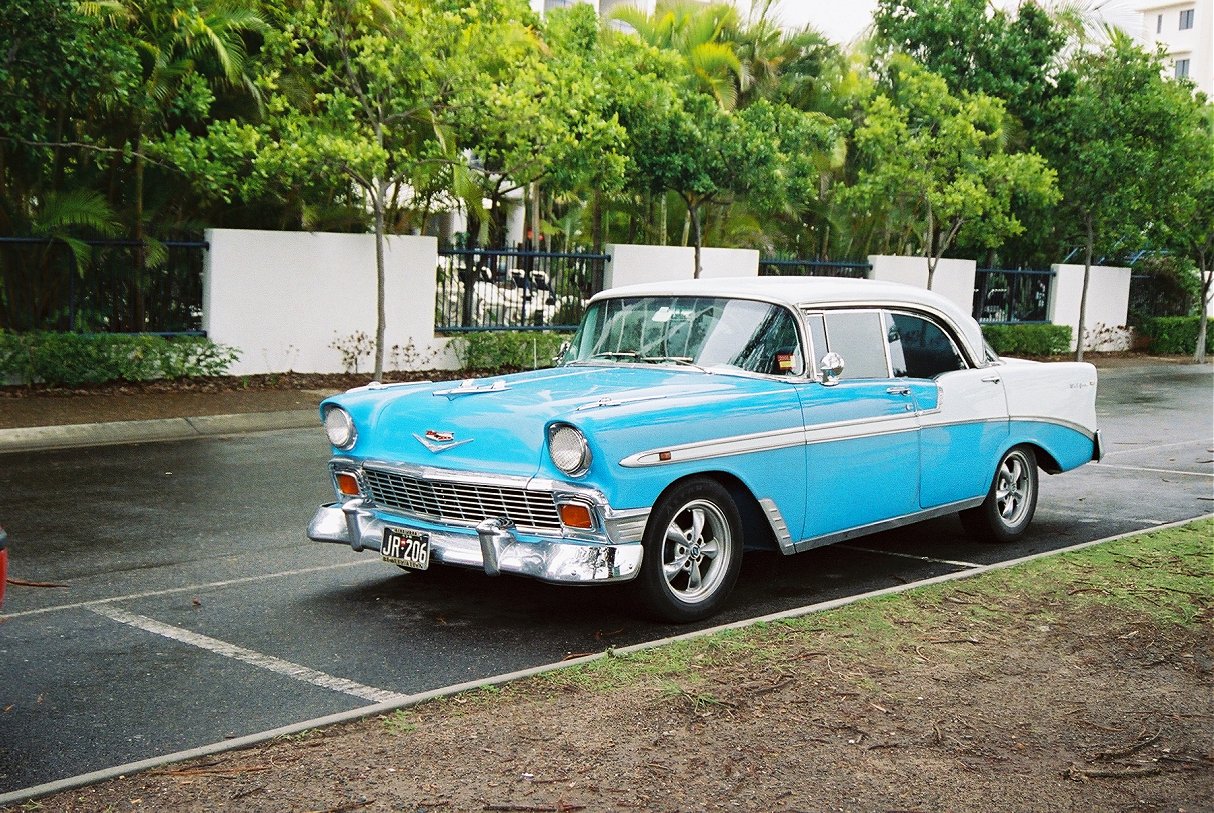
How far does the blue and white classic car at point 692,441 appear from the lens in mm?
6246

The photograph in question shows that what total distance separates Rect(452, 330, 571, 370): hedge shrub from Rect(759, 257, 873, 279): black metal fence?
20.7ft

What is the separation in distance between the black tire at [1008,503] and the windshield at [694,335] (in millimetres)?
2105

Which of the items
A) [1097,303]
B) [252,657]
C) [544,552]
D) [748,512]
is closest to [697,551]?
[748,512]

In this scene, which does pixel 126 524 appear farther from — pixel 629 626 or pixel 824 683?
pixel 824 683

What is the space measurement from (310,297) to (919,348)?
468 inches

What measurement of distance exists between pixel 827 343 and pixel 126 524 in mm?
4825

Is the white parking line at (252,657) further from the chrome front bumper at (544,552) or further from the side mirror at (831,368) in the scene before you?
the side mirror at (831,368)

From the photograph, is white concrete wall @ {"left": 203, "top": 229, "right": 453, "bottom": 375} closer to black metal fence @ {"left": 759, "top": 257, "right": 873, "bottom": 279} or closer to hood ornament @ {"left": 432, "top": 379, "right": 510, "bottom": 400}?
black metal fence @ {"left": 759, "top": 257, "right": 873, "bottom": 279}

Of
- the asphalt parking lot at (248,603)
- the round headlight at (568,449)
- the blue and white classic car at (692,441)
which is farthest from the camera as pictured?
the blue and white classic car at (692,441)

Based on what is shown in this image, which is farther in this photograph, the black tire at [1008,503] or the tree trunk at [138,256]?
the tree trunk at [138,256]

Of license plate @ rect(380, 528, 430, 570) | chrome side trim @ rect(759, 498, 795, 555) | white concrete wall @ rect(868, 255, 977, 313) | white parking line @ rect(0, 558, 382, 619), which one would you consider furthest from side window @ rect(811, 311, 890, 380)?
white concrete wall @ rect(868, 255, 977, 313)

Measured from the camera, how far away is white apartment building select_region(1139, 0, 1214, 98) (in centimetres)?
7975

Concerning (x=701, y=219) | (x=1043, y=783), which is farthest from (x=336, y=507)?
(x=701, y=219)

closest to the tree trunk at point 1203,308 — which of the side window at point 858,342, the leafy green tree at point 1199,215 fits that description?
the leafy green tree at point 1199,215
